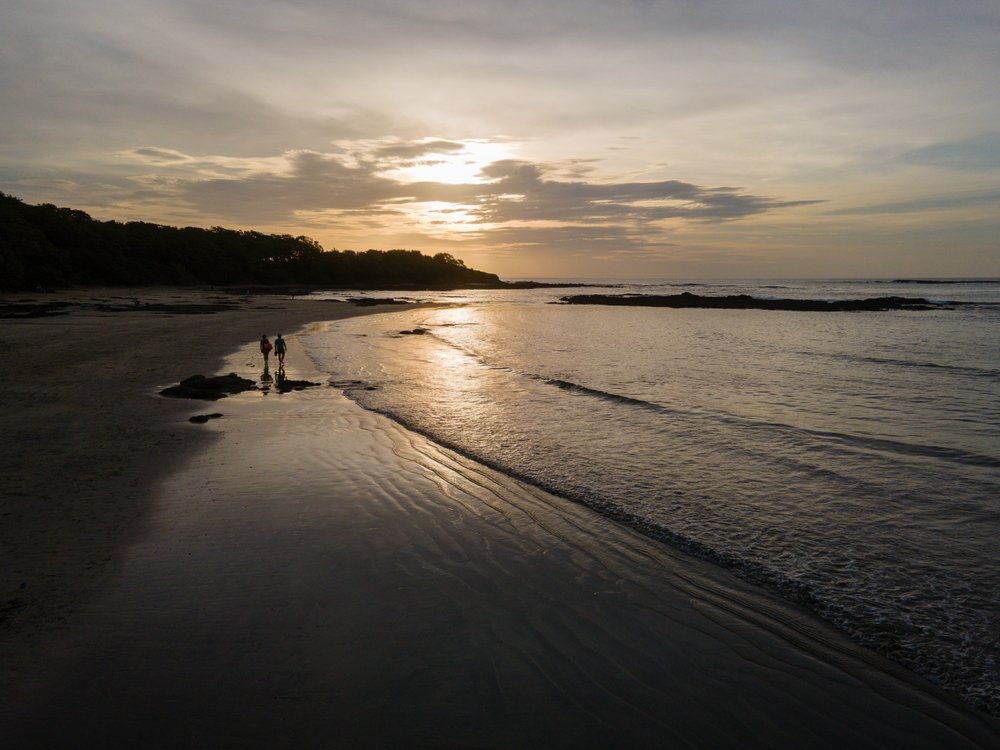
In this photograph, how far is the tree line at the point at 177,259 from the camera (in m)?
65.1

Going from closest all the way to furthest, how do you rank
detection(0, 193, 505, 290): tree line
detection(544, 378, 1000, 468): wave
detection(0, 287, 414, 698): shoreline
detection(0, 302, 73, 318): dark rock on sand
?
detection(0, 287, 414, 698): shoreline → detection(544, 378, 1000, 468): wave → detection(0, 302, 73, 318): dark rock on sand → detection(0, 193, 505, 290): tree line

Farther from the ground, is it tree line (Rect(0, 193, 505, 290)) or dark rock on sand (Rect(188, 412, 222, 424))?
tree line (Rect(0, 193, 505, 290))

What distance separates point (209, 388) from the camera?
17.9 m

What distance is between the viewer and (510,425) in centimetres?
1509

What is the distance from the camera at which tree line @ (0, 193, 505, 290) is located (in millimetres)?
65062

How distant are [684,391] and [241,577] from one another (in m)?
16.6

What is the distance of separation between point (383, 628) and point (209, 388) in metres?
14.5

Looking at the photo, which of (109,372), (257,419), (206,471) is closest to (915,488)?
(206,471)

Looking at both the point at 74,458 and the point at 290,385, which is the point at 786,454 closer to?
the point at 74,458

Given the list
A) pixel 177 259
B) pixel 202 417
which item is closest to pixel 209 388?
pixel 202 417

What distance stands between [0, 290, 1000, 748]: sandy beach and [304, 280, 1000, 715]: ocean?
0.79 meters

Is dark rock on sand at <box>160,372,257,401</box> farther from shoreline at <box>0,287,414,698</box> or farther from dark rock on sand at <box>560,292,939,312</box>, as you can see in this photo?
dark rock on sand at <box>560,292,939,312</box>

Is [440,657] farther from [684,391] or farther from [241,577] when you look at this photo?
[684,391]

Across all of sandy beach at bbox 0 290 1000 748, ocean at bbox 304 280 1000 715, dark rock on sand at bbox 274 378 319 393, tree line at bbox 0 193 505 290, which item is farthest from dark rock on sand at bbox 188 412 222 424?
tree line at bbox 0 193 505 290
